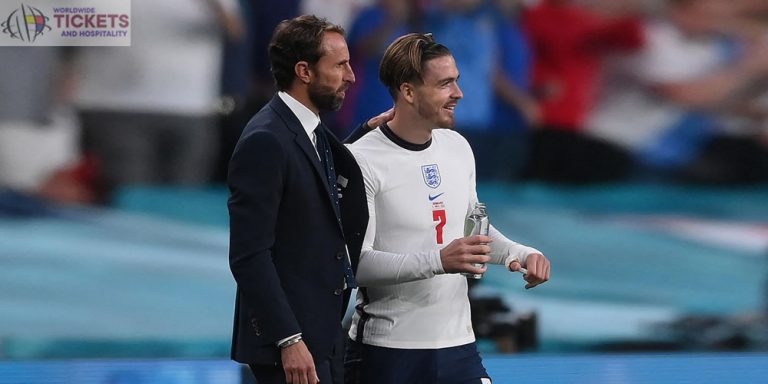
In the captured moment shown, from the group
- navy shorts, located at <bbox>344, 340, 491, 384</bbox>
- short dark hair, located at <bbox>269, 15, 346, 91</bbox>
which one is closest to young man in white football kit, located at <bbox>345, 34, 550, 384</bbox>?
navy shorts, located at <bbox>344, 340, 491, 384</bbox>

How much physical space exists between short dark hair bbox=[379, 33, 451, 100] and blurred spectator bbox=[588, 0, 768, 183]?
210cm

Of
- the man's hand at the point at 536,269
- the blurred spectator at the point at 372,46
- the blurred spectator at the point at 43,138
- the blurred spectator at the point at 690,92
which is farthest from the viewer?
the blurred spectator at the point at 690,92

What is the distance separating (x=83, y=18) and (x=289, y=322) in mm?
2669

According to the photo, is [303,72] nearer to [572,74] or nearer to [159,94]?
[159,94]

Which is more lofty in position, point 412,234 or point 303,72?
point 303,72

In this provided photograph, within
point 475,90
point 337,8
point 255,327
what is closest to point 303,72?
point 255,327

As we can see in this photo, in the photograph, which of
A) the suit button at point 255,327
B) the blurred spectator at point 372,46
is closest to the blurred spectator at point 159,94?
the blurred spectator at point 372,46

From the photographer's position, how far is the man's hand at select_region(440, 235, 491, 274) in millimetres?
3203

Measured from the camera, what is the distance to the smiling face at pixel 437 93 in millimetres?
3523

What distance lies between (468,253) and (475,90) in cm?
231

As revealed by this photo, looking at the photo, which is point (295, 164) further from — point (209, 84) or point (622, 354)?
point (622, 354)

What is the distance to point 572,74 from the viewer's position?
5.52 m

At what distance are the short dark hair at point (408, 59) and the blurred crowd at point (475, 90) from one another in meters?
1.75

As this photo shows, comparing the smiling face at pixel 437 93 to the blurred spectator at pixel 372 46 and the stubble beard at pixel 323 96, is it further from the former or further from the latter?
the blurred spectator at pixel 372 46
